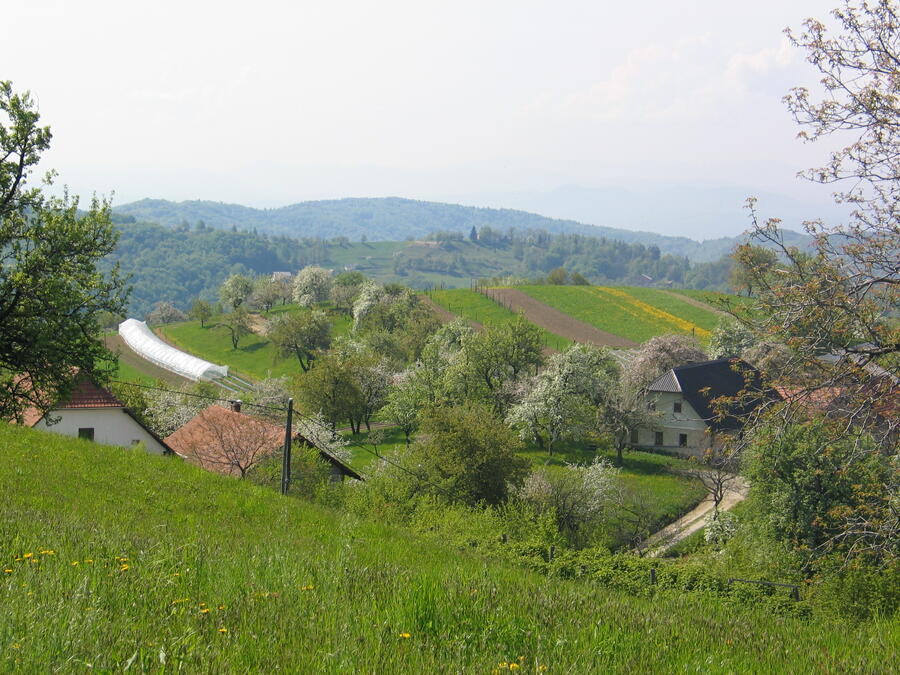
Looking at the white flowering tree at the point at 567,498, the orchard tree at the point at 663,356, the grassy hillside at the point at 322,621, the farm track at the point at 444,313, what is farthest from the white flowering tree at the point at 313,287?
the grassy hillside at the point at 322,621

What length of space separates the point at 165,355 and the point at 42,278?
280 feet

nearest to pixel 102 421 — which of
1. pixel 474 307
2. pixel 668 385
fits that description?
pixel 668 385

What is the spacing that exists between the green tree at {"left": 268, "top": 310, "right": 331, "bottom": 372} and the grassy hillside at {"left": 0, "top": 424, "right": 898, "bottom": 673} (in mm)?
81588

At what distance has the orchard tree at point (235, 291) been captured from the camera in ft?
437

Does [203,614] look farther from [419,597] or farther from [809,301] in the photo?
[809,301]

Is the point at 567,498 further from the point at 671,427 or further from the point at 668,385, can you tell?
the point at 668,385

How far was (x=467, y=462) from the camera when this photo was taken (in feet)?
115

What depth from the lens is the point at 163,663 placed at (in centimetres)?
419

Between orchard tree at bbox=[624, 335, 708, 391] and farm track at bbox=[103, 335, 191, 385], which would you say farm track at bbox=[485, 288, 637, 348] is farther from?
farm track at bbox=[103, 335, 191, 385]

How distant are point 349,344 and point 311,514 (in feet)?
230

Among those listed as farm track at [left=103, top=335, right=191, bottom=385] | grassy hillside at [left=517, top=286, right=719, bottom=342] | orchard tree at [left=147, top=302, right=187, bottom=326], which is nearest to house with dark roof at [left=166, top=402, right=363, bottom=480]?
farm track at [left=103, top=335, right=191, bottom=385]

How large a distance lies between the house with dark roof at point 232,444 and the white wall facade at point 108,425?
2.17m

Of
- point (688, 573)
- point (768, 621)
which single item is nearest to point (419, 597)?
point (768, 621)

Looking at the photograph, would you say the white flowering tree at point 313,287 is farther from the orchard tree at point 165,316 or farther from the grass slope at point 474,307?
the orchard tree at point 165,316
